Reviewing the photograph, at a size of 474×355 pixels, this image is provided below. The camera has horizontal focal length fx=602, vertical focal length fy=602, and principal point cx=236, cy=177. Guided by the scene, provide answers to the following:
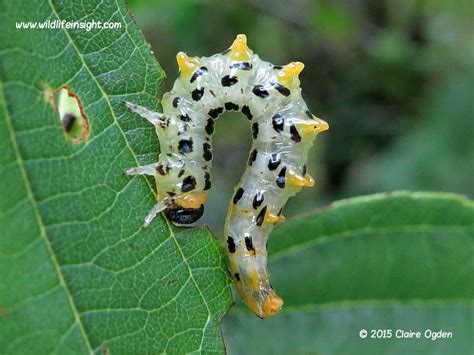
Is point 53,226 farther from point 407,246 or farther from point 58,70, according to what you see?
point 407,246

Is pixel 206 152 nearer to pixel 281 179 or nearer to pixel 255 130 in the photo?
pixel 255 130

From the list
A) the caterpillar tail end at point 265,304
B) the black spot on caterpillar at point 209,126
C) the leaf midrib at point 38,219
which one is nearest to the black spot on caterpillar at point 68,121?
the leaf midrib at point 38,219

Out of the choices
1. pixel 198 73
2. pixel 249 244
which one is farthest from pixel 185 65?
pixel 249 244

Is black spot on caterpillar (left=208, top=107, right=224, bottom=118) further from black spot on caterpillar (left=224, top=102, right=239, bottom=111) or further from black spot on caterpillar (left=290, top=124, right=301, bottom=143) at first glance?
black spot on caterpillar (left=290, top=124, right=301, bottom=143)

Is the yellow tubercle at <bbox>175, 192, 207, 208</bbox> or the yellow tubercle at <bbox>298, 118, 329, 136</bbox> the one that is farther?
the yellow tubercle at <bbox>298, 118, 329, 136</bbox>

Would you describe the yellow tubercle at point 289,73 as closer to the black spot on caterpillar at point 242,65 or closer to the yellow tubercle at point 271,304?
the black spot on caterpillar at point 242,65

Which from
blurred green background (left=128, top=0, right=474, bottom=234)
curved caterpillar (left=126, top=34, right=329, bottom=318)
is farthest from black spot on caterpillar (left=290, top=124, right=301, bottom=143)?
blurred green background (left=128, top=0, right=474, bottom=234)

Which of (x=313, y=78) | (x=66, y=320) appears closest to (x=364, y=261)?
(x=66, y=320)
